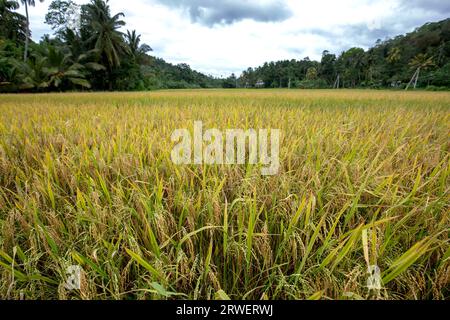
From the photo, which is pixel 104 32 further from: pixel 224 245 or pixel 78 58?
pixel 224 245

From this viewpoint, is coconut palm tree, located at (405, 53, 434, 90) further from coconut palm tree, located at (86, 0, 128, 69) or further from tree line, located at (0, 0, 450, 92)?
coconut palm tree, located at (86, 0, 128, 69)

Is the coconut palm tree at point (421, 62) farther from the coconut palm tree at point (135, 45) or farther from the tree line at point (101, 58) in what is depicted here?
the coconut palm tree at point (135, 45)

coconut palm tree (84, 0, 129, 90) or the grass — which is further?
coconut palm tree (84, 0, 129, 90)

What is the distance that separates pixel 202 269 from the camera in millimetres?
648

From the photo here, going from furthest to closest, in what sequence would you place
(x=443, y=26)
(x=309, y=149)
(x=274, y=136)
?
1. (x=443, y=26)
2. (x=274, y=136)
3. (x=309, y=149)

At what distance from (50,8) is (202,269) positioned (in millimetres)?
34837

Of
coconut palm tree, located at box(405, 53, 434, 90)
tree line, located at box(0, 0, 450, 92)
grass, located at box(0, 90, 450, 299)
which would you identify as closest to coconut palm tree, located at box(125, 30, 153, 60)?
tree line, located at box(0, 0, 450, 92)

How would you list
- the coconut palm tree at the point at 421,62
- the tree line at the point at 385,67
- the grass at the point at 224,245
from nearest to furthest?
the grass at the point at 224,245 → the coconut palm tree at the point at 421,62 → the tree line at the point at 385,67

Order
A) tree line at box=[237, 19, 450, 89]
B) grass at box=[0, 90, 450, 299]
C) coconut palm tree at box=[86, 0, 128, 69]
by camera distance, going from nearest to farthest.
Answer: grass at box=[0, 90, 450, 299], coconut palm tree at box=[86, 0, 128, 69], tree line at box=[237, 19, 450, 89]

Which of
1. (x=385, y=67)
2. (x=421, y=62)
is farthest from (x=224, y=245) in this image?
(x=385, y=67)

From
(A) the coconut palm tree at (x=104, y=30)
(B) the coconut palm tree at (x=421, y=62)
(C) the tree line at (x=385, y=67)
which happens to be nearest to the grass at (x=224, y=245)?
(A) the coconut palm tree at (x=104, y=30)

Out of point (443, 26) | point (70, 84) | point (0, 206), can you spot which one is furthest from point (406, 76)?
point (0, 206)
